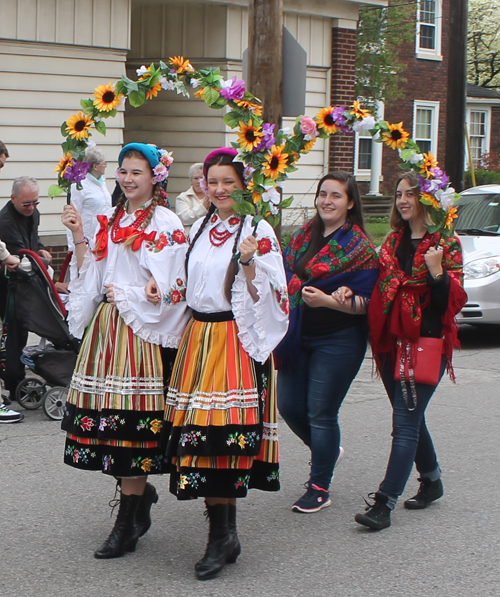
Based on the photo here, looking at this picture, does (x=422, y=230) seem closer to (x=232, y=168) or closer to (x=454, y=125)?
(x=232, y=168)

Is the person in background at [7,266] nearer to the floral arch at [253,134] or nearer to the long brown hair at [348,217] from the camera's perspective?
the floral arch at [253,134]

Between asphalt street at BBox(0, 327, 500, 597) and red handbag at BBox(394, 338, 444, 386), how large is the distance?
2.61 feet

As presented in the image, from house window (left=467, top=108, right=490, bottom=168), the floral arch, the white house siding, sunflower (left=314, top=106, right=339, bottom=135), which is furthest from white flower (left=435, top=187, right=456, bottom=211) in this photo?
house window (left=467, top=108, right=490, bottom=168)

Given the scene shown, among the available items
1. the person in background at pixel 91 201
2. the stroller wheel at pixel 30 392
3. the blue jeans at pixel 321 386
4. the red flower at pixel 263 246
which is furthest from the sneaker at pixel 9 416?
the red flower at pixel 263 246

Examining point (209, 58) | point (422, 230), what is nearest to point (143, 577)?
point (422, 230)

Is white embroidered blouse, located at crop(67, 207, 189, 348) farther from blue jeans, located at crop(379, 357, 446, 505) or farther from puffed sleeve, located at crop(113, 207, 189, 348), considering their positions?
blue jeans, located at crop(379, 357, 446, 505)

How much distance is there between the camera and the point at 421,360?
15.4 feet

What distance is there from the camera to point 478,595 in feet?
13.0

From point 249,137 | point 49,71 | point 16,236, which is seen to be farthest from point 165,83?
point 49,71

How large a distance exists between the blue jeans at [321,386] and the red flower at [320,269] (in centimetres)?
33

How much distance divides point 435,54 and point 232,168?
943 inches

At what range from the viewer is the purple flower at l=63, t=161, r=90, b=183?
4402 mm

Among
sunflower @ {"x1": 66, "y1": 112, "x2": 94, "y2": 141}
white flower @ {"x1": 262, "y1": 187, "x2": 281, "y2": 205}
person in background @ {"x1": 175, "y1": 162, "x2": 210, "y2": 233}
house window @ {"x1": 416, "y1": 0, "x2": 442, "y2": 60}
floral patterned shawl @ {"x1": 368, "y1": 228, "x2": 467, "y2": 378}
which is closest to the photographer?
white flower @ {"x1": 262, "y1": 187, "x2": 281, "y2": 205}

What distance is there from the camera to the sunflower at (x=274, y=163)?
390 centimetres
